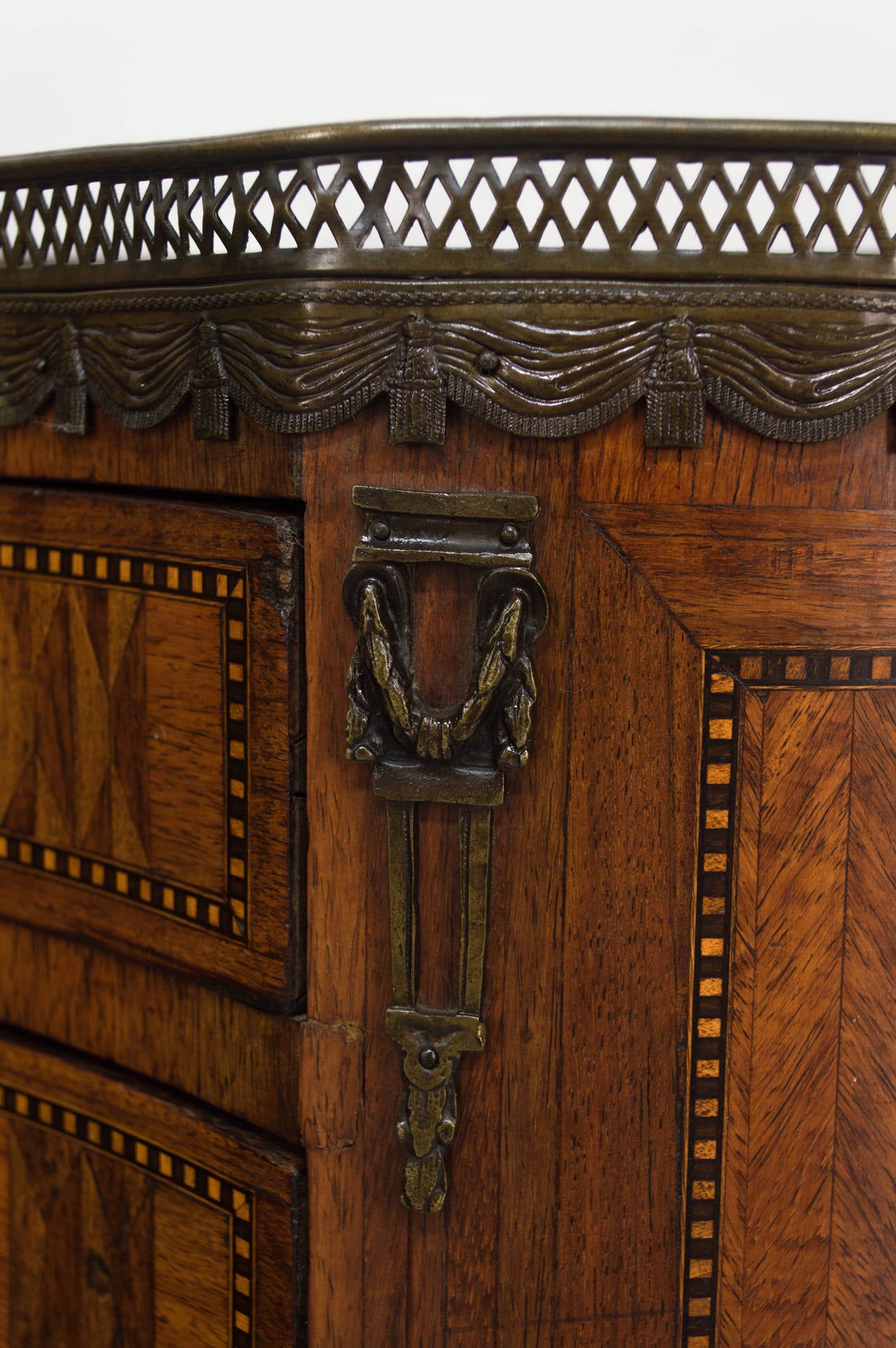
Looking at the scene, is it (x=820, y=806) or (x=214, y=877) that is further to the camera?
(x=214, y=877)

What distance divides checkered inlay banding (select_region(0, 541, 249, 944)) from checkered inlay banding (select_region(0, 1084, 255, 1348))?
234 millimetres

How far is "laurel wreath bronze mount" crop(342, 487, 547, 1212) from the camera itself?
97 cm

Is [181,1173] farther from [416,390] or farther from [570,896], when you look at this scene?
[416,390]

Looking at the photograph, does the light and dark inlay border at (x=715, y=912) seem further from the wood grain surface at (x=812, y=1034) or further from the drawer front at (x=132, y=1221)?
the drawer front at (x=132, y=1221)

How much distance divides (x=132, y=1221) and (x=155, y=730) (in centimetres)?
48

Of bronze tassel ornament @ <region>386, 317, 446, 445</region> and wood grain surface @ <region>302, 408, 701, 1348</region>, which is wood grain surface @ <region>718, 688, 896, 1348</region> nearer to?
wood grain surface @ <region>302, 408, 701, 1348</region>

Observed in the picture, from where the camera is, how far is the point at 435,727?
0.98 m

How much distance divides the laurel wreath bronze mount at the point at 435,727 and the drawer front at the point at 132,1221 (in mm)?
160

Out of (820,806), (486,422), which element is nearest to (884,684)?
(820,806)

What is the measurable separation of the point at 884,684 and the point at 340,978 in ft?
1.60

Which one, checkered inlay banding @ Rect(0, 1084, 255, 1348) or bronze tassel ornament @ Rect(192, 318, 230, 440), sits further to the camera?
checkered inlay banding @ Rect(0, 1084, 255, 1348)

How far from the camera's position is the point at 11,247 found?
1.18 meters

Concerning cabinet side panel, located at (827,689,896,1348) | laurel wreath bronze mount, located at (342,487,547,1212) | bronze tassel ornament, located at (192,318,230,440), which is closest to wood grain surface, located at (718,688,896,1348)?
cabinet side panel, located at (827,689,896,1348)

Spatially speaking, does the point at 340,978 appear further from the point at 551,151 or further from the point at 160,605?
the point at 551,151
